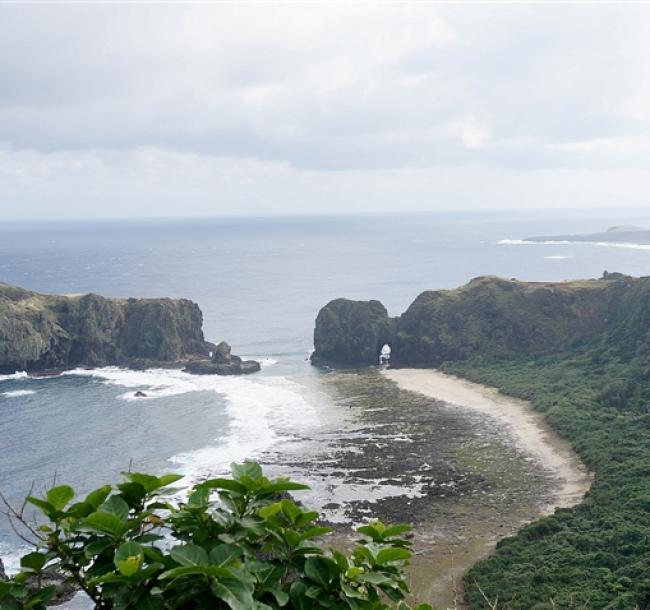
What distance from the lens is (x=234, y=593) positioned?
5172 mm

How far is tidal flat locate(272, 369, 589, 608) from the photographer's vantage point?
1753 inches

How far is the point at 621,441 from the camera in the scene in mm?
61375

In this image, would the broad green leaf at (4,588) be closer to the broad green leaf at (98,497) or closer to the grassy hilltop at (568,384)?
the broad green leaf at (98,497)

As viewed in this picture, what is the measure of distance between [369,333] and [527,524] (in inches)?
2372

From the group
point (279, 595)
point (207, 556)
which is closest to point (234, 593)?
point (207, 556)

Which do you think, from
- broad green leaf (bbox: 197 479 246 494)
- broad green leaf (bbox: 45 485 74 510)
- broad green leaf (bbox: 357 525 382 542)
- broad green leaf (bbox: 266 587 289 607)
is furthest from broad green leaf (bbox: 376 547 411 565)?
broad green leaf (bbox: 45 485 74 510)

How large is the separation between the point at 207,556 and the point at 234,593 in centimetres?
41

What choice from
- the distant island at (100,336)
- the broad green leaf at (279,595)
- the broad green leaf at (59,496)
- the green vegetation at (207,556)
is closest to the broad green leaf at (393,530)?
the green vegetation at (207,556)

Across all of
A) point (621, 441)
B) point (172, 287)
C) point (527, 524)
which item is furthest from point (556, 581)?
point (172, 287)

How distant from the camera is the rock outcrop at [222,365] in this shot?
100275mm

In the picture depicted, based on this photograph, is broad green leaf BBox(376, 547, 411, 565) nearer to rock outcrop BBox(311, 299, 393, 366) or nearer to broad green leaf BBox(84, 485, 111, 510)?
broad green leaf BBox(84, 485, 111, 510)

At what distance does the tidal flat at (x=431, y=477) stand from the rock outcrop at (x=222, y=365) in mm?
24616

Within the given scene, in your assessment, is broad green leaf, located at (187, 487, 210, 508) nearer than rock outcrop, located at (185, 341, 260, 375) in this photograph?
Yes

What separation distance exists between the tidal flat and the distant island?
116 ft
